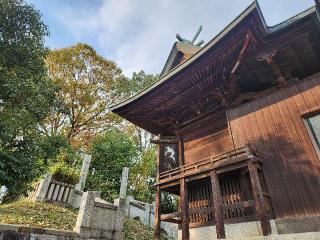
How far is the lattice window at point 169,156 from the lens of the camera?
9.50 metres

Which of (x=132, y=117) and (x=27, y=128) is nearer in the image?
(x=132, y=117)

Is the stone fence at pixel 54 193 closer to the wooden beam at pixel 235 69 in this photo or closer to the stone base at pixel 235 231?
the stone base at pixel 235 231

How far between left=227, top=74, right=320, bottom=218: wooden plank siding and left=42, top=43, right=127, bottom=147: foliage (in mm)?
20220

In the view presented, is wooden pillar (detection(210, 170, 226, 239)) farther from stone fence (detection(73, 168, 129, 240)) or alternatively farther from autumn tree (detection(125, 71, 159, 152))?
autumn tree (detection(125, 71, 159, 152))

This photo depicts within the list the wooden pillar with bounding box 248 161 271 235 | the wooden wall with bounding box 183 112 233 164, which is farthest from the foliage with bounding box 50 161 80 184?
the wooden pillar with bounding box 248 161 271 235

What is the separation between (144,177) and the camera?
2412cm

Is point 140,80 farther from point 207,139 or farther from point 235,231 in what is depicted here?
point 235,231

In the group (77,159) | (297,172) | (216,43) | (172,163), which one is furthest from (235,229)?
(77,159)

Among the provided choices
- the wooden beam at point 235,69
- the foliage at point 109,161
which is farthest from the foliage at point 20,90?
the foliage at point 109,161

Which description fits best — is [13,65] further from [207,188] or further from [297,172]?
[297,172]

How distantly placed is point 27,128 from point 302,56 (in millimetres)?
11574

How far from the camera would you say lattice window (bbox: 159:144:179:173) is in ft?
31.2

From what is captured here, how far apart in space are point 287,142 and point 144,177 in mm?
19220

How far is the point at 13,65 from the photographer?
11805 mm
